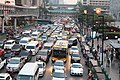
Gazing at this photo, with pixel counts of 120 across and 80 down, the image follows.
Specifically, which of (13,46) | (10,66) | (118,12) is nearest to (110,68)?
(10,66)

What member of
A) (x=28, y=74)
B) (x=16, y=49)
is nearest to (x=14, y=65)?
(x=28, y=74)

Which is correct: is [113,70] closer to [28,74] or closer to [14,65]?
[14,65]

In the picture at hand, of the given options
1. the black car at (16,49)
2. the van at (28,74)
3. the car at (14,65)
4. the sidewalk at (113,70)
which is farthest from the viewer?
the black car at (16,49)


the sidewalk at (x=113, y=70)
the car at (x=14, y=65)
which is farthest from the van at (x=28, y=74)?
the sidewalk at (x=113, y=70)

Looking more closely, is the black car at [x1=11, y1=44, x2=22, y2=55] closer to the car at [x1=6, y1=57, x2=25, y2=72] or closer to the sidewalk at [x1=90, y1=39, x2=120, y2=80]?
the car at [x1=6, y1=57, x2=25, y2=72]

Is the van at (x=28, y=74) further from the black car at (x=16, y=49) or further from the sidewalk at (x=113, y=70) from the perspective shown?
the black car at (x=16, y=49)

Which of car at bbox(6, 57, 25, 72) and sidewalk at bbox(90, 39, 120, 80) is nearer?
car at bbox(6, 57, 25, 72)

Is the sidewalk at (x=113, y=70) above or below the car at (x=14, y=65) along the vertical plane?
below

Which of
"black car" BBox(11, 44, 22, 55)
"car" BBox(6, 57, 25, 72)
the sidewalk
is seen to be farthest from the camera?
"black car" BBox(11, 44, 22, 55)

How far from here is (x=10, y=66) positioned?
24859 millimetres

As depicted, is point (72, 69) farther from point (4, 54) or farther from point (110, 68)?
point (4, 54)

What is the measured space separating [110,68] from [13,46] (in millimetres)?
13174

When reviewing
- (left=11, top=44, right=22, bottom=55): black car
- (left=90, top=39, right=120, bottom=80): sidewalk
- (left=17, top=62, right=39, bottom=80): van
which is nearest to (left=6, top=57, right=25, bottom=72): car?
(left=17, top=62, right=39, bottom=80): van

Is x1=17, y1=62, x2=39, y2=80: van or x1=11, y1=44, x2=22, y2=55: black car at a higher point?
x1=17, y1=62, x2=39, y2=80: van
